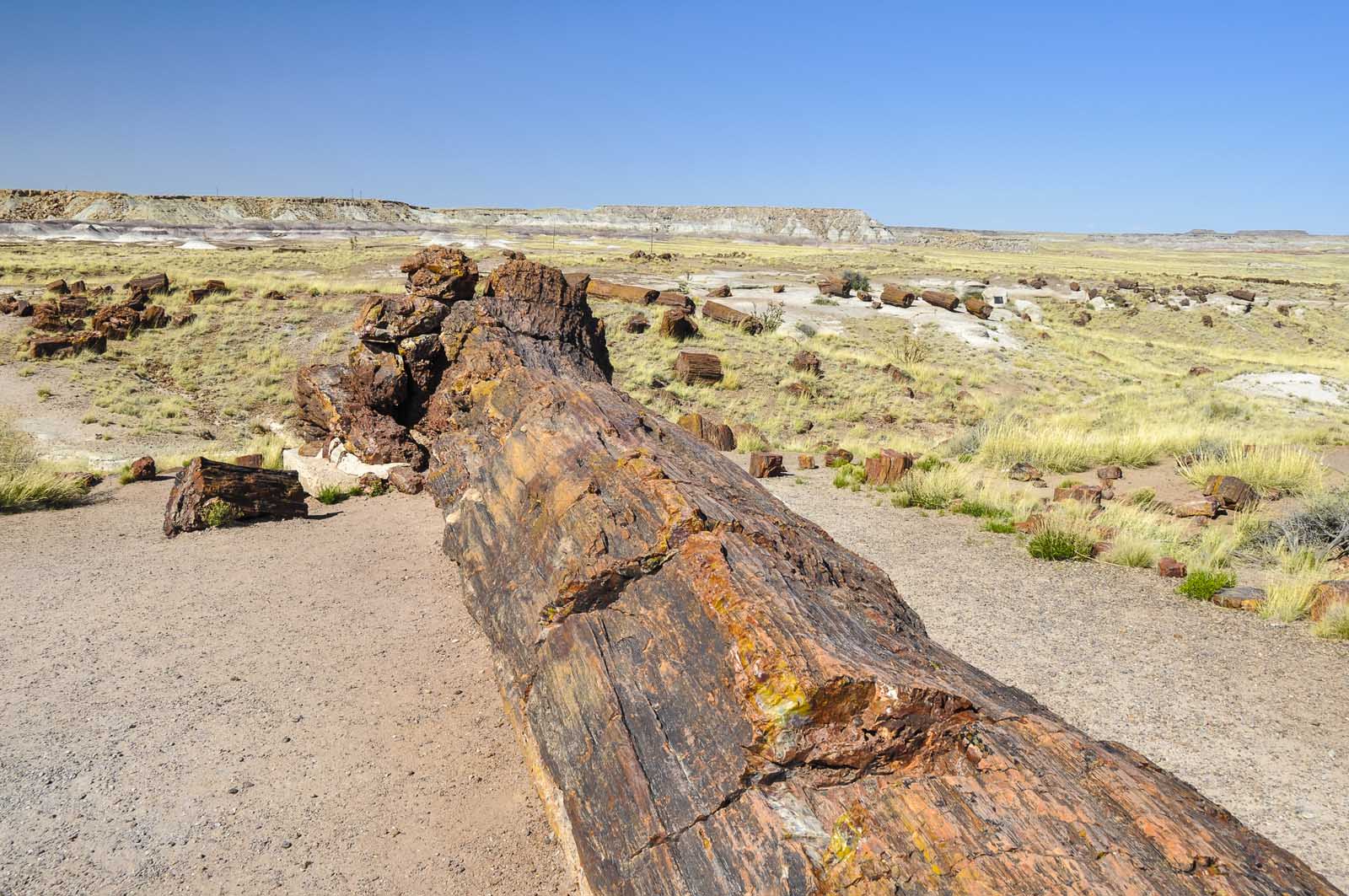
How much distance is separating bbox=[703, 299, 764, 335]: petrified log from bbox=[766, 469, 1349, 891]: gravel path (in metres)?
16.8

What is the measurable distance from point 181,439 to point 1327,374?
31540mm

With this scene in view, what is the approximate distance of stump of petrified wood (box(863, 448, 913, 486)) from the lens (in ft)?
40.3

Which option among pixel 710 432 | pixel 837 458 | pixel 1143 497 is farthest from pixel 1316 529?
pixel 710 432

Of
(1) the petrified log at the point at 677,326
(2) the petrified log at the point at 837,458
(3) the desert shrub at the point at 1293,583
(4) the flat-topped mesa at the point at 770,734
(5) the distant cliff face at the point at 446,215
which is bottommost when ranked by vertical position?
(2) the petrified log at the point at 837,458

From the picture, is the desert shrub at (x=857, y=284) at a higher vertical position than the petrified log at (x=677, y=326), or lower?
higher

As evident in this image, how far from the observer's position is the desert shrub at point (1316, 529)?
8.95 metres

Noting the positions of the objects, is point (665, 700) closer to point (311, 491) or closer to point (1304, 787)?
point (1304, 787)

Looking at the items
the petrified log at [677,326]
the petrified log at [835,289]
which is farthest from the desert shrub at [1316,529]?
the petrified log at [835,289]

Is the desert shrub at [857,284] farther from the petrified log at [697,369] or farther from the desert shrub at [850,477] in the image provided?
the desert shrub at [850,477]

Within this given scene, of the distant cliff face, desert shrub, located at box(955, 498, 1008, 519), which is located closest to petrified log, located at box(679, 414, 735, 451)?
desert shrub, located at box(955, 498, 1008, 519)

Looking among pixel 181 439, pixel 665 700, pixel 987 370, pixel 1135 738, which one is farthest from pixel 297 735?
pixel 987 370

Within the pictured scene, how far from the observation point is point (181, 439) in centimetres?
1584

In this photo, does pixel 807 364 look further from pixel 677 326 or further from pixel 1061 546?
pixel 1061 546

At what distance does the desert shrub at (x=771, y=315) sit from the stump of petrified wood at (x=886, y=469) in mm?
14403
